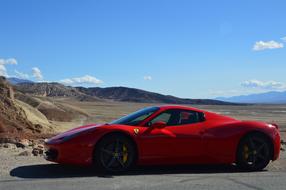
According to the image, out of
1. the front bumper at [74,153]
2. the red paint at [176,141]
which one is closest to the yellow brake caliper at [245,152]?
the red paint at [176,141]

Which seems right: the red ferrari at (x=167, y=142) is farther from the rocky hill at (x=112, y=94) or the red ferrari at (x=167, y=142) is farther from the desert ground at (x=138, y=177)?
the rocky hill at (x=112, y=94)

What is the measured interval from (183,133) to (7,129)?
7247mm

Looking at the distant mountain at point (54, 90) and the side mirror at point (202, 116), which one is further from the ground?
the distant mountain at point (54, 90)

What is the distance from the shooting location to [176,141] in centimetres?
852

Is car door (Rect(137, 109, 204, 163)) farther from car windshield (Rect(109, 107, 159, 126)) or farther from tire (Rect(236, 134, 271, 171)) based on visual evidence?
tire (Rect(236, 134, 271, 171))

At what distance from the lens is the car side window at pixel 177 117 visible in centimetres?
871

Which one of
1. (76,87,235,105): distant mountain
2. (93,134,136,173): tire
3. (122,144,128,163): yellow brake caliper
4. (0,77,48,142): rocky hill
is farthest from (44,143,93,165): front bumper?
(76,87,235,105): distant mountain

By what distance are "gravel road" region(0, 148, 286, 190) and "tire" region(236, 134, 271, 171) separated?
0.17 metres

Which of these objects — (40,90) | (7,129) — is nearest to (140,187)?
(7,129)

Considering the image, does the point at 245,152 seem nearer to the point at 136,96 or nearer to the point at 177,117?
the point at 177,117

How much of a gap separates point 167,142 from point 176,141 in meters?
0.17

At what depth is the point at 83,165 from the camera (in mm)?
8211

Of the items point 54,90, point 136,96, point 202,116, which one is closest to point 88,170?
point 202,116

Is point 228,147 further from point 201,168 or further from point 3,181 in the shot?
point 3,181
